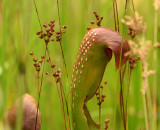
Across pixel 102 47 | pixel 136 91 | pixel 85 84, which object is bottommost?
pixel 136 91

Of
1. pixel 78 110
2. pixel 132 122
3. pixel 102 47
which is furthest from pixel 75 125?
pixel 132 122

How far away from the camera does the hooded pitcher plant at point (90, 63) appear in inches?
35.3

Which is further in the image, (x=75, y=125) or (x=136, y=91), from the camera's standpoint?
(x=136, y=91)

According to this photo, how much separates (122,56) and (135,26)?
11 cm

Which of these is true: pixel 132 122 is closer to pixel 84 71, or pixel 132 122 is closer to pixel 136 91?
pixel 136 91

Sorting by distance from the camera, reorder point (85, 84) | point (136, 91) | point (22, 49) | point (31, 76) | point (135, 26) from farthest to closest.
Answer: point (31, 76), point (136, 91), point (85, 84), point (135, 26), point (22, 49)

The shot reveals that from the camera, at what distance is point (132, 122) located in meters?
1.52

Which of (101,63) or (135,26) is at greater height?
(135,26)

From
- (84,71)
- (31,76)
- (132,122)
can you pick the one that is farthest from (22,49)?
(31,76)

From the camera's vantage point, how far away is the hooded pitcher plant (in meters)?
0.90

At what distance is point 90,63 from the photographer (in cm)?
92

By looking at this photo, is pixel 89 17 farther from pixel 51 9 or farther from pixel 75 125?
pixel 75 125

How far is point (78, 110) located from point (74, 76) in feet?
0.36

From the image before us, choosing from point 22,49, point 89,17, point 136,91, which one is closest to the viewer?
point 22,49
